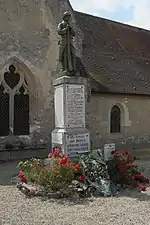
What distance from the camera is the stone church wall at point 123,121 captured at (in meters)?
14.0

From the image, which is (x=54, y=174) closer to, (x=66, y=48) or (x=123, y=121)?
(x=66, y=48)

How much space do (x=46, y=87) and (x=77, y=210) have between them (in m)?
7.56

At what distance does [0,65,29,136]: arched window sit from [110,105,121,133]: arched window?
456 centimetres

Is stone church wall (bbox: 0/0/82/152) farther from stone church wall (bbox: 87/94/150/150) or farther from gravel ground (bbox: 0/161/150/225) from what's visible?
gravel ground (bbox: 0/161/150/225)

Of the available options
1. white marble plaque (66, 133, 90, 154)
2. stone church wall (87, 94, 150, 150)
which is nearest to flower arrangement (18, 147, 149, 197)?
white marble plaque (66, 133, 90, 154)

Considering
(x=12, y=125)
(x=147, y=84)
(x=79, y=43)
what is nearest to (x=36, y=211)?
(x=12, y=125)

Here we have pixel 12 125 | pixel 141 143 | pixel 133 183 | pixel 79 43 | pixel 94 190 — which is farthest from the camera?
pixel 141 143

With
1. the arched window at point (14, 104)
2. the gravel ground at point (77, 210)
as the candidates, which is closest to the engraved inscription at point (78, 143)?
the gravel ground at point (77, 210)

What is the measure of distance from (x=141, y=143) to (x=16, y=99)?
6.95 meters

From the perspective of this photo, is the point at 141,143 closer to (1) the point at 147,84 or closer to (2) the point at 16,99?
(1) the point at 147,84

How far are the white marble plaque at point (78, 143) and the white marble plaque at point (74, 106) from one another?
0.29 m

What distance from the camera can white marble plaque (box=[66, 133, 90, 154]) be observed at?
7707 mm

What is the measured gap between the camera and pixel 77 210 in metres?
5.47

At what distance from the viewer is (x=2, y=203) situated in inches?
235
